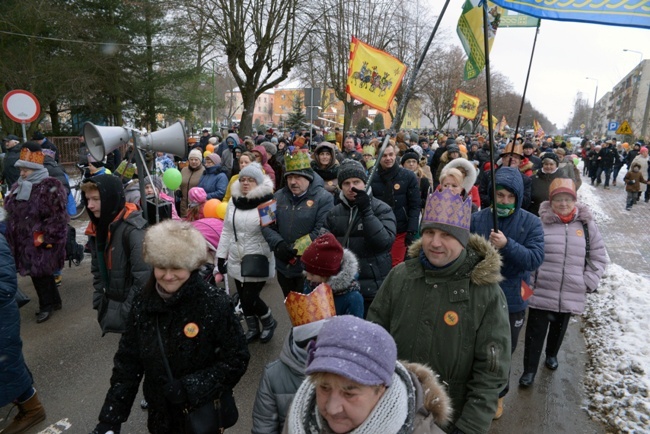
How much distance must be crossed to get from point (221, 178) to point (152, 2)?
15.4 m

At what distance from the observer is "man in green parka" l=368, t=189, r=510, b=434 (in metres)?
2.03

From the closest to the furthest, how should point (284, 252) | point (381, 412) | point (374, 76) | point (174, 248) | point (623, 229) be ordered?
point (381, 412) < point (174, 248) < point (284, 252) < point (374, 76) < point (623, 229)

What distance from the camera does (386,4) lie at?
28031 millimetres

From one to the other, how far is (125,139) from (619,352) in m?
5.28

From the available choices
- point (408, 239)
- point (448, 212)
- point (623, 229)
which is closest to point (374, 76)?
point (408, 239)

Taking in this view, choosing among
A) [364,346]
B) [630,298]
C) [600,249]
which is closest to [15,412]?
[364,346]

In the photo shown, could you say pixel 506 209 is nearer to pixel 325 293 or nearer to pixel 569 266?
pixel 569 266

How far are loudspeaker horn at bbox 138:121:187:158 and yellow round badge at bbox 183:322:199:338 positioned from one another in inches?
65.6

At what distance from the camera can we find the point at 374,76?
299 inches

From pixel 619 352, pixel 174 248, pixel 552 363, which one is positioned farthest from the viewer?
pixel 619 352

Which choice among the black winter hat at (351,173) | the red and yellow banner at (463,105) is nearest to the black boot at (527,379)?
the black winter hat at (351,173)

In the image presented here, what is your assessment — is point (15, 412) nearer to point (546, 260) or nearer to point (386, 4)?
point (546, 260)

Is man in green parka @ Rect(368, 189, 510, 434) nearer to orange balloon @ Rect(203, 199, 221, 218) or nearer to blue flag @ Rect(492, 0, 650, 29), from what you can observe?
blue flag @ Rect(492, 0, 650, 29)

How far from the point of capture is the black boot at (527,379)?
4125 mm
